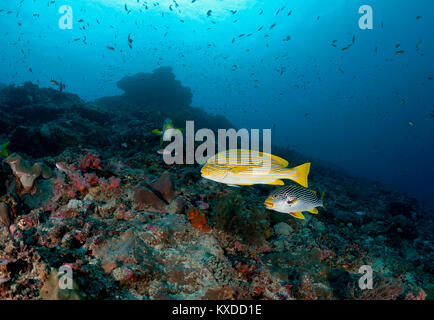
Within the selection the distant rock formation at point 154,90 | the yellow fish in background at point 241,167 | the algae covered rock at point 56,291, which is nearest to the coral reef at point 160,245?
the algae covered rock at point 56,291

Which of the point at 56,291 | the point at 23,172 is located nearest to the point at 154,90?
the point at 23,172

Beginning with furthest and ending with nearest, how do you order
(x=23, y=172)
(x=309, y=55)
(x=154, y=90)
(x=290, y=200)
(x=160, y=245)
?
(x=309, y=55)
(x=154, y=90)
(x=23, y=172)
(x=160, y=245)
(x=290, y=200)

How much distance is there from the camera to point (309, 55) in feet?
322

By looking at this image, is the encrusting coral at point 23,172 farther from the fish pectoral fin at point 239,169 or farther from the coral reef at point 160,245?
the fish pectoral fin at point 239,169

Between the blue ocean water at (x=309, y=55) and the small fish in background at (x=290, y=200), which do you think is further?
the blue ocean water at (x=309, y=55)

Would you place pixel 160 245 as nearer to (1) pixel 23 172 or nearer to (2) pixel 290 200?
(2) pixel 290 200

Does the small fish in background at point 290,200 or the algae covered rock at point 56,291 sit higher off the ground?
the small fish in background at point 290,200

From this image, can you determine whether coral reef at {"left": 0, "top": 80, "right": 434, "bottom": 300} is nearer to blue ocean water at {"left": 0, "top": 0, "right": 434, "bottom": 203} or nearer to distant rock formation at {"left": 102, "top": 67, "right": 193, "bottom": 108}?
distant rock formation at {"left": 102, "top": 67, "right": 193, "bottom": 108}

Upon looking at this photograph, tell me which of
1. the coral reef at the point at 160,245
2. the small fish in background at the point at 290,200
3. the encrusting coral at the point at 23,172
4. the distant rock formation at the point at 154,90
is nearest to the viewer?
the coral reef at the point at 160,245

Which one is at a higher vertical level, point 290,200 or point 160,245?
point 290,200

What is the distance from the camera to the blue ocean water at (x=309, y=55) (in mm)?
68438

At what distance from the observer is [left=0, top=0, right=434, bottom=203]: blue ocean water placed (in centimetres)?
6844

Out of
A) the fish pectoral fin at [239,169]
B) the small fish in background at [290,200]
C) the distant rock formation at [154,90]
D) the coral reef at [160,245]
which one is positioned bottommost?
the coral reef at [160,245]

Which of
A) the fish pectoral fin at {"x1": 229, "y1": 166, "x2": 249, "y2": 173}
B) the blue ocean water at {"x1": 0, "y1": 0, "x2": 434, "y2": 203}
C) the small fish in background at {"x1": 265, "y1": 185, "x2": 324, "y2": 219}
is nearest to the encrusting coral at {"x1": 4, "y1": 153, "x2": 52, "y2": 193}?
the fish pectoral fin at {"x1": 229, "y1": 166, "x2": 249, "y2": 173}
